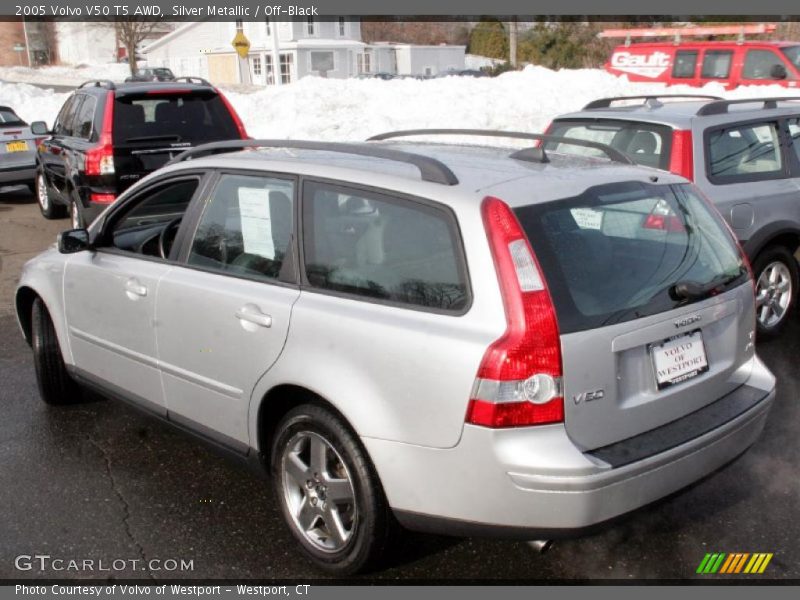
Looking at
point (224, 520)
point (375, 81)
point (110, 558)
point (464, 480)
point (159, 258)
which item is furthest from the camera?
point (375, 81)

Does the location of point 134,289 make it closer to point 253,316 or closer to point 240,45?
point 253,316

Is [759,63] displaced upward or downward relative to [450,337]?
upward

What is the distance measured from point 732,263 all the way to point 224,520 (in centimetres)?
249

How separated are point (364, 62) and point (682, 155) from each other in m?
59.5

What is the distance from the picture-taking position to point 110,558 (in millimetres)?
3426

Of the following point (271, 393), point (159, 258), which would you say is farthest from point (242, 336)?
point (159, 258)

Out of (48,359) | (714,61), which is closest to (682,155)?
(48,359)

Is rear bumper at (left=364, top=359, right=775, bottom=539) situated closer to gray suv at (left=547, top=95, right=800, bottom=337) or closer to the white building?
gray suv at (left=547, top=95, right=800, bottom=337)

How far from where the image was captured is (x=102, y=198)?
895cm

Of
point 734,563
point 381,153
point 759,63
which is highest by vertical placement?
point 759,63

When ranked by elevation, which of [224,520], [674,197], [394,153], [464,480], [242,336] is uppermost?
[394,153]

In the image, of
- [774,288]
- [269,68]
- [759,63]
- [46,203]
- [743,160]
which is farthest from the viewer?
[269,68]

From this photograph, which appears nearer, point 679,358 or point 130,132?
point 679,358

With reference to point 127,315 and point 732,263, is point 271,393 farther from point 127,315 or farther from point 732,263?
point 732,263
